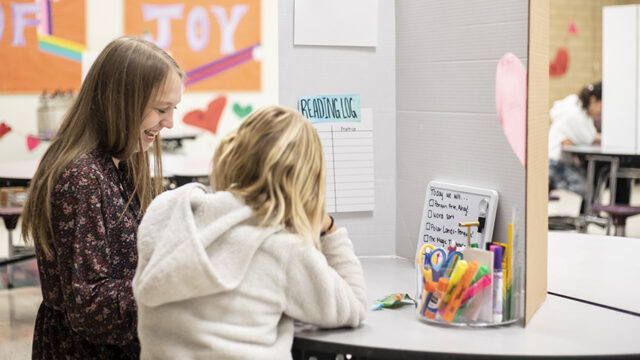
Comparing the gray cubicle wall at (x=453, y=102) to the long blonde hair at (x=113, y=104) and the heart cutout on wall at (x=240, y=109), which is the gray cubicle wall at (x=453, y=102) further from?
the heart cutout on wall at (x=240, y=109)

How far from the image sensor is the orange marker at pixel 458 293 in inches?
58.9

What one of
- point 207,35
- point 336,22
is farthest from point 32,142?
point 336,22

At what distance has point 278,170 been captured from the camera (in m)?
1.40

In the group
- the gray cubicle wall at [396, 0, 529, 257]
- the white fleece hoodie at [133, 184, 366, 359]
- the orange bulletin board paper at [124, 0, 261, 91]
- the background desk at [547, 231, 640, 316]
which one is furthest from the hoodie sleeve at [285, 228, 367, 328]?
the orange bulletin board paper at [124, 0, 261, 91]

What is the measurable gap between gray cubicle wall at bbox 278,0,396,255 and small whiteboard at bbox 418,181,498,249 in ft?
0.70

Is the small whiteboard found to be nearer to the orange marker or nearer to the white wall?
the orange marker

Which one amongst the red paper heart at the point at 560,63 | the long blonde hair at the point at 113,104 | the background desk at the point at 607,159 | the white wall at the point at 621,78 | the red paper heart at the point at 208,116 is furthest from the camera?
the red paper heart at the point at 560,63

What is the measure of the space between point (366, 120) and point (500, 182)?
601 millimetres

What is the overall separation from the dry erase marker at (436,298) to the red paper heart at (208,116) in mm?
5596

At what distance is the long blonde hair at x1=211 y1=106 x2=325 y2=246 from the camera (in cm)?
139

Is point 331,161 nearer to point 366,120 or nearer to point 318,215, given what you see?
point 366,120

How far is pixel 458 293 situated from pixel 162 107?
0.78 m

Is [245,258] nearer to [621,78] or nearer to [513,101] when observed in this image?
[513,101]

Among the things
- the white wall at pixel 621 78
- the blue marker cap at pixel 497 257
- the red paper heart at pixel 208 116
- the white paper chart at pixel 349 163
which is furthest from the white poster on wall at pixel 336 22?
the white wall at pixel 621 78
